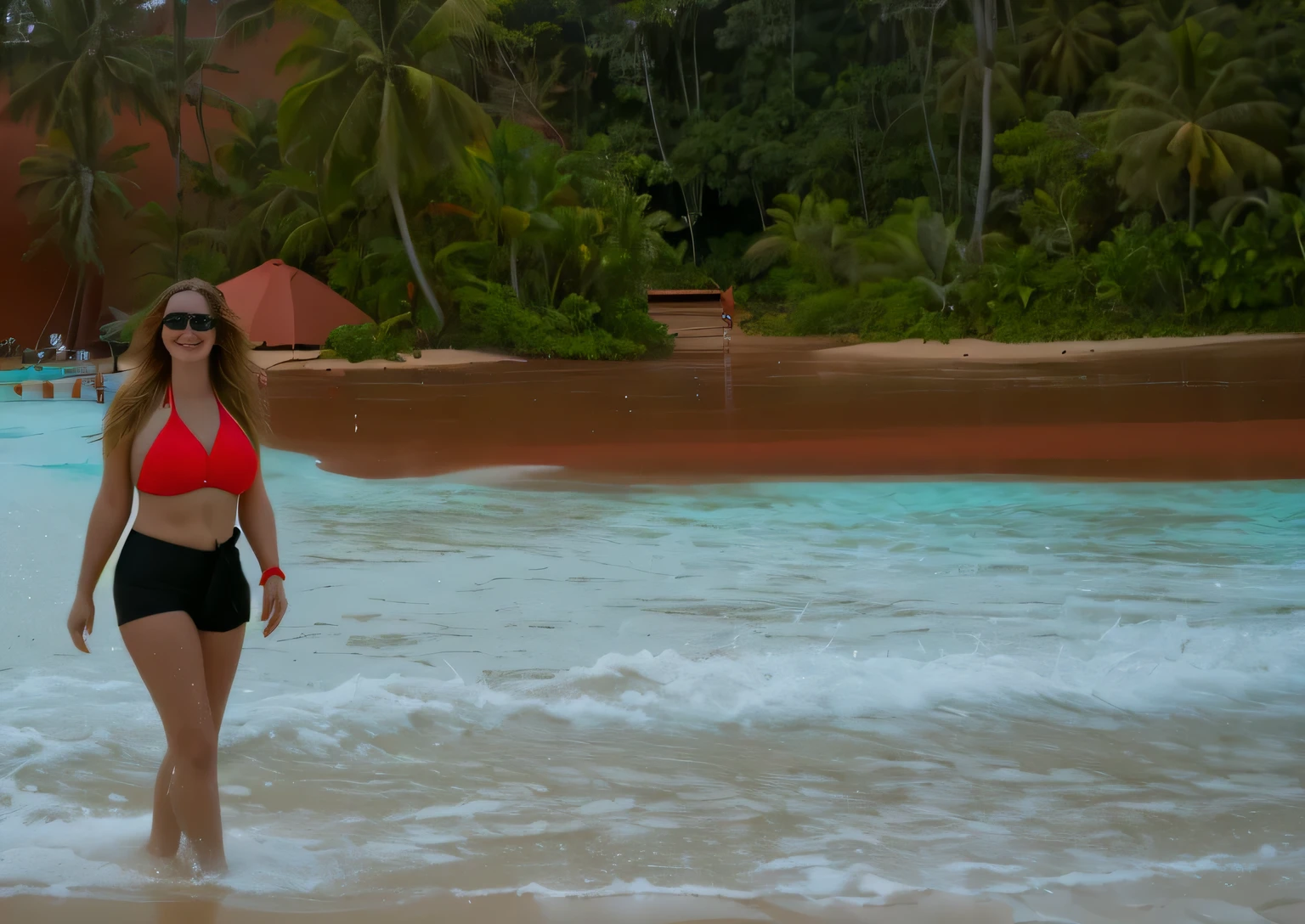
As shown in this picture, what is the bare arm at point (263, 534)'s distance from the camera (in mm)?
2520

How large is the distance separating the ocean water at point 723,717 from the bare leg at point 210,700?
70 millimetres

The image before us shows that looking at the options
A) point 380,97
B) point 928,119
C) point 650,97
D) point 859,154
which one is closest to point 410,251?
point 380,97

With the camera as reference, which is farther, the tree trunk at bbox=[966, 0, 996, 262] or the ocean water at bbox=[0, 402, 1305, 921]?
the tree trunk at bbox=[966, 0, 996, 262]

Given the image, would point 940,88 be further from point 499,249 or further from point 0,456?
point 0,456

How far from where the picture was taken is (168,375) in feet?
8.02

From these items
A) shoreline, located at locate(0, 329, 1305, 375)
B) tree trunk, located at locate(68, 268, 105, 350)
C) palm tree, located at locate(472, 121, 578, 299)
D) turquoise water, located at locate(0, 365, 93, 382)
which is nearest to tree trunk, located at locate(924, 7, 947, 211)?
shoreline, located at locate(0, 329, 1305, 375)

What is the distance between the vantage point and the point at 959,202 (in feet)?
86.0

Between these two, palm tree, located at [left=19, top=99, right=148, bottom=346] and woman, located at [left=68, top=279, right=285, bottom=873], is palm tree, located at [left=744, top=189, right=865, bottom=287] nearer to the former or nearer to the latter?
palm tree, located at [left=19, top=99, right=148, bottom=346]

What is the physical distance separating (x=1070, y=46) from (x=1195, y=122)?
4.18 meters

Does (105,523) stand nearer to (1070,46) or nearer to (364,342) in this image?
(364,342)

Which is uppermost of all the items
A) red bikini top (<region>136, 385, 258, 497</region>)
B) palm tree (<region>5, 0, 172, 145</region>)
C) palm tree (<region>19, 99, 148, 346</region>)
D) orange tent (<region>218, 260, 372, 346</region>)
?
palm tree (<region>5, 0, 172, 145</region>)

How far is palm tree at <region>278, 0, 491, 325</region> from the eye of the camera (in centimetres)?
1731

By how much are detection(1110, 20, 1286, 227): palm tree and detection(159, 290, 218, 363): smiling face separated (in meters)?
21.1

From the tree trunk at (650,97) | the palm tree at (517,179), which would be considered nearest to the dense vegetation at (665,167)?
the palm tree at (517,179)
